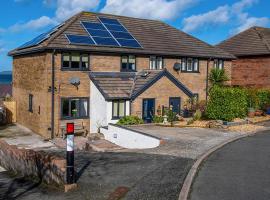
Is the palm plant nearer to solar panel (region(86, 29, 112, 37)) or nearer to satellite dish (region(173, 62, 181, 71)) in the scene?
satellite dish (region(173, 62, 181, 71))

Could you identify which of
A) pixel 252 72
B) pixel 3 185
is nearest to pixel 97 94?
pixel 3 185

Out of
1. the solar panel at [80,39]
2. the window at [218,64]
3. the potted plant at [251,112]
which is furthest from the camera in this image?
the window at [218,64]

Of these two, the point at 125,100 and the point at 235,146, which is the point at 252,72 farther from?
the point at 235,146

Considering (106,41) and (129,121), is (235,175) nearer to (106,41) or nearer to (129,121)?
(129,121)

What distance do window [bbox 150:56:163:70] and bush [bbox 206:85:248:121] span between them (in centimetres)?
560

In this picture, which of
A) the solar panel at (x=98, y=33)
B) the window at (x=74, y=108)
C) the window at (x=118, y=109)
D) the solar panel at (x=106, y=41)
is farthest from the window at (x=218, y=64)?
the window at (x=74, y=108)

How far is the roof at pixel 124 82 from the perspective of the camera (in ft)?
79.3

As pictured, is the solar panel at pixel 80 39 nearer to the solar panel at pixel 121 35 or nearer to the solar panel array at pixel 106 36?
the solar panel array at pixel 106 36

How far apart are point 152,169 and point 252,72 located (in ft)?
86.0

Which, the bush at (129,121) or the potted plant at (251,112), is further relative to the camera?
the potted plant at (251,112)

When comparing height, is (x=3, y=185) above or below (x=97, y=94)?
below

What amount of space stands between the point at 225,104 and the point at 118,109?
6.87 m

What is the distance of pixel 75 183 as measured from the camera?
10.6m

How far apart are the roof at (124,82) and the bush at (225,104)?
3.82 m
